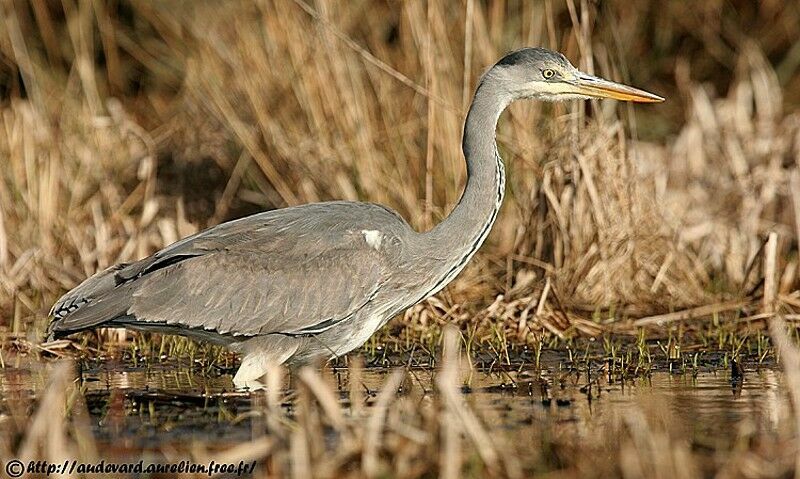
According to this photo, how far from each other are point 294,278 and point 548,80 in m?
1.67

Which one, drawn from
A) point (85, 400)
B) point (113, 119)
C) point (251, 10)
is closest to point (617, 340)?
point (85, 400)

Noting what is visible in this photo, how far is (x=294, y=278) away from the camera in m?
6.13

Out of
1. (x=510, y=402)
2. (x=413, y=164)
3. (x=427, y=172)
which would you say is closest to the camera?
(x=510, y=402)

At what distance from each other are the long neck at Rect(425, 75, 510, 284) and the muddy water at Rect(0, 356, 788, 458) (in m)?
0.58

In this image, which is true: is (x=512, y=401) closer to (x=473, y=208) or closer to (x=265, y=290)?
(x=473, y=208)

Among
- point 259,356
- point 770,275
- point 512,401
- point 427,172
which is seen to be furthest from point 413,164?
point 512,401

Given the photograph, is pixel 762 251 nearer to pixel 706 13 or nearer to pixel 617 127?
pixel 617 127

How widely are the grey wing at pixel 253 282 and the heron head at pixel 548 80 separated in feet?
3.32

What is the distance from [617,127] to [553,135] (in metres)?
0.43

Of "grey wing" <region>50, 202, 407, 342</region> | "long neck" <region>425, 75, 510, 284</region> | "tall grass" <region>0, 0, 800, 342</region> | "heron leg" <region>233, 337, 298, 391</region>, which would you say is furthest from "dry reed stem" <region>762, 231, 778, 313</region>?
"heron leg" <region>233, 337, 298, 391</region>

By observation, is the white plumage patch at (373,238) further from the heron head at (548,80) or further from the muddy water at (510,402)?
the heron head at (548,80)

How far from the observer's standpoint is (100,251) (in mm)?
8133

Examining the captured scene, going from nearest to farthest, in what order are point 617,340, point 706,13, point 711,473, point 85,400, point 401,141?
1. point 711,473
2. point 85,400
3. point 617,340
4. point 401,141
5. point 706,13

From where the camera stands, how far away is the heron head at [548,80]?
660cm
